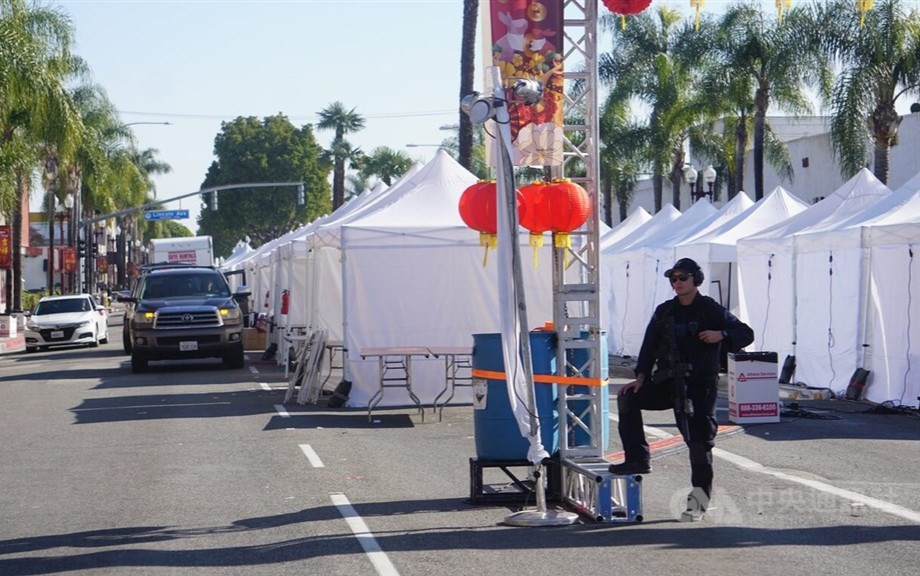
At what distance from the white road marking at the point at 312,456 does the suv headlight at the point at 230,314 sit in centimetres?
1208

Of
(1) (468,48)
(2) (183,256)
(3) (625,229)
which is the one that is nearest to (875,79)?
(3) (625,229)

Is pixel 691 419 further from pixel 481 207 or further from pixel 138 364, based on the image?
pixel 138 364

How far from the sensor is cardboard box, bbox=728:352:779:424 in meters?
15.6

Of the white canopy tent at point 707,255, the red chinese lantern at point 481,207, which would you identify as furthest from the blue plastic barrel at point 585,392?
the white canopy tent at point 707,255

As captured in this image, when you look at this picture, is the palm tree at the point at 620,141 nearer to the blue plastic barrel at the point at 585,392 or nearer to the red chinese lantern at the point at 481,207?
the red chinese lantern at the point at 481,207

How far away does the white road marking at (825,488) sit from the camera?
30.2 ft

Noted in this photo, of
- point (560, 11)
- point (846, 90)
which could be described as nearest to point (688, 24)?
point (846, 90)

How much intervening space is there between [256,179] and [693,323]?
81490mm

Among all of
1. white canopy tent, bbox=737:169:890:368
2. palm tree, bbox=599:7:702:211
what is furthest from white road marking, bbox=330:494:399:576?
palm tree, bbox=599:7:702:211

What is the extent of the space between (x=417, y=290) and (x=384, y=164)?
61111 mm

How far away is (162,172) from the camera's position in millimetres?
118688

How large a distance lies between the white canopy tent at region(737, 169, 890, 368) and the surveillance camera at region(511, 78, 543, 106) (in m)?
11.9

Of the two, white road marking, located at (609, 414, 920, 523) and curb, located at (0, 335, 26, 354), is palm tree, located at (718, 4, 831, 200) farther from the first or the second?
white road marking, located at (609, 414, 920, 523)

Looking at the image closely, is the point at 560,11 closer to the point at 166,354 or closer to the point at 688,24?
the point at 166,354
